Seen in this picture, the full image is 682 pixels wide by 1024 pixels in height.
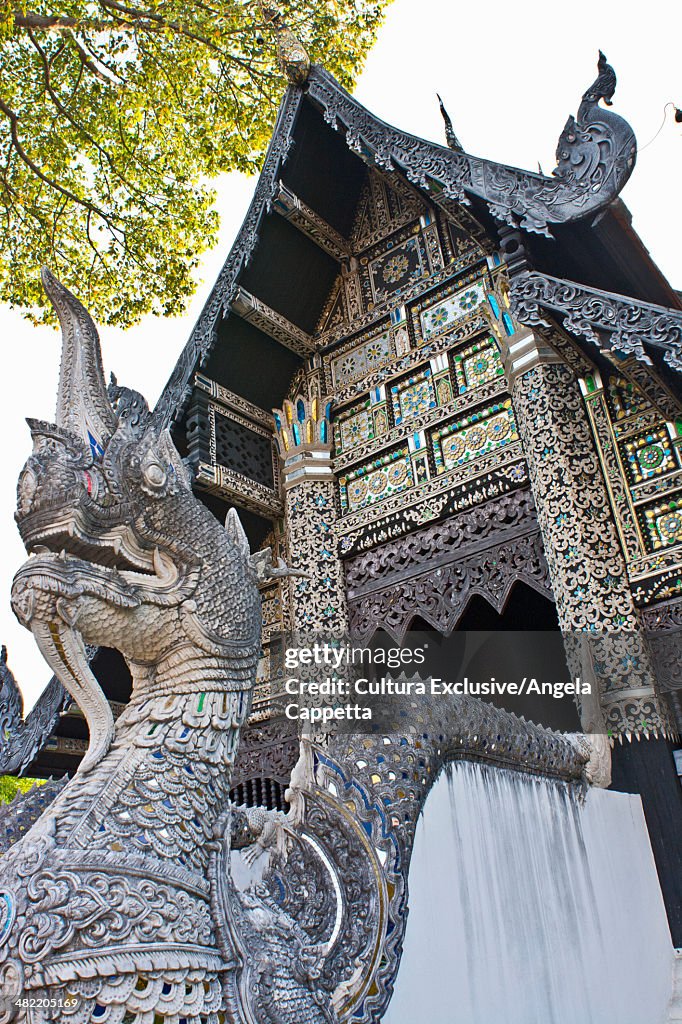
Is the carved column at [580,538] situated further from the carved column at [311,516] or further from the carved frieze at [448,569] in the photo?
the carved column at [311,516]

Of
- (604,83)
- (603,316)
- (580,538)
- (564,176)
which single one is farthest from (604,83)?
(580,538)

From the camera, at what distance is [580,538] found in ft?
14.5

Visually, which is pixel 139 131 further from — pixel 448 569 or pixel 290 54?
pixel 448 569

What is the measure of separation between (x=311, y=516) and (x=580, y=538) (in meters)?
2.20

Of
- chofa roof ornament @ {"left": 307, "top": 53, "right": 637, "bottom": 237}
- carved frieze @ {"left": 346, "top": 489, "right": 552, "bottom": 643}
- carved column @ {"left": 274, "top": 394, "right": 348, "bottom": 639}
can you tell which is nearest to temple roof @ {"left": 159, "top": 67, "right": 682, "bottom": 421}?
chofa roof ornament @ {"left": 307, "top": 53, "right": 637, "bottom": 237}

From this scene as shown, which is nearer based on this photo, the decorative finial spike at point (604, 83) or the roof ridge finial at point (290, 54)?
the decorative finial spike at point (604, 83)

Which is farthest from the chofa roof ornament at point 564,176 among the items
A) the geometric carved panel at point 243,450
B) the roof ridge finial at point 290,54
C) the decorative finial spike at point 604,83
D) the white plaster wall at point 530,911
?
the white plaster wall at point 530,911

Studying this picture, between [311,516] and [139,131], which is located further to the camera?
[139,131]

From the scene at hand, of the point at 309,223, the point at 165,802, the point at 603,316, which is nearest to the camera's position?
the point at 165,802

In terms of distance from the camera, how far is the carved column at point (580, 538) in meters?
4.11

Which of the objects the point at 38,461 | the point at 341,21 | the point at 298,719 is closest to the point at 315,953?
the point at 38,461

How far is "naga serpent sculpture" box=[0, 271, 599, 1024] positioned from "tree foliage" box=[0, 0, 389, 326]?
8156 mm

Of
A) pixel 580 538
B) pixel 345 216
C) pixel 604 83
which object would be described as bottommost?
pixel 580 538

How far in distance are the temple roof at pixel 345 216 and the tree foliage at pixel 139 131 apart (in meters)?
3.98
